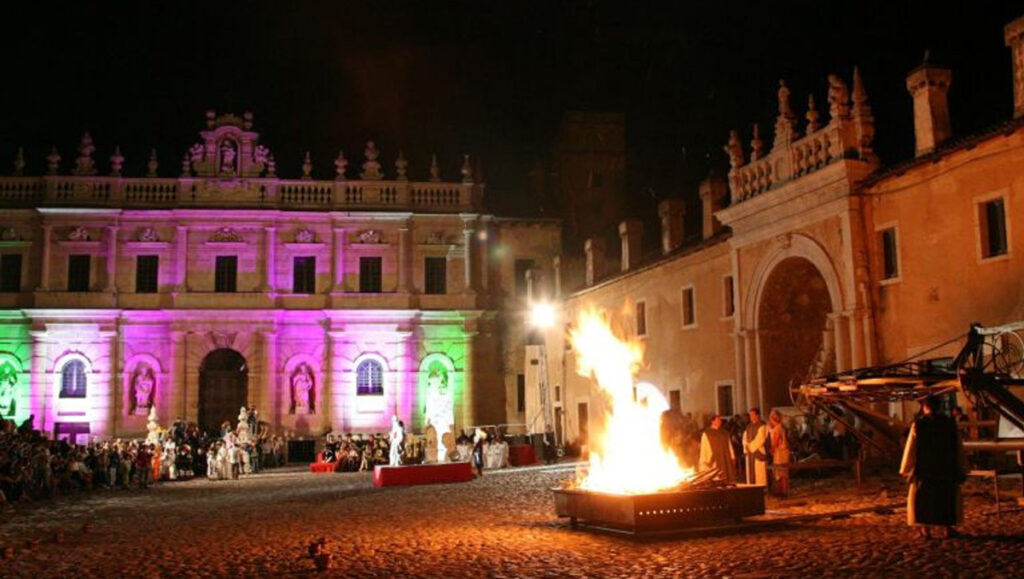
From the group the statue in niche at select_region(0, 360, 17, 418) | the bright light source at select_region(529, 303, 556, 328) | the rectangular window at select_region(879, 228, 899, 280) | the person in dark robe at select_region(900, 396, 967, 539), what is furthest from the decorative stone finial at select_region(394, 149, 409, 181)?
the person in dark robe at select_region(900, 396, 967, 539)

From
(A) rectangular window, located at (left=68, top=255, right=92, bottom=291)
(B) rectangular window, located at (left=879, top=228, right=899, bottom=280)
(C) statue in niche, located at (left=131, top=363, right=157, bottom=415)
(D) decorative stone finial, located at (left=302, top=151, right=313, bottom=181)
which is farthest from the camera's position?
(D) decorative stone finial, located at (left=302, top=151, right=313, bottom=181)

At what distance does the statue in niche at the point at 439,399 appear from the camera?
4672cm

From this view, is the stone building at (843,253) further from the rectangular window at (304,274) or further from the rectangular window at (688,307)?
the rectangular window at (304,274)

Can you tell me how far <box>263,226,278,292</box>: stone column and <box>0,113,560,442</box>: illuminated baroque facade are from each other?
7 centimetres

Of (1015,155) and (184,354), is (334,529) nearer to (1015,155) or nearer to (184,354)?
(1015,155)

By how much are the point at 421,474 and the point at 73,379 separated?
2616 cm

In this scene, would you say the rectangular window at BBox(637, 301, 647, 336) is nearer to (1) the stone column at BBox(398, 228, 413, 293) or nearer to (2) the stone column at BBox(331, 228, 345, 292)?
(1) the stone column at BBox(398, 228, 413, 293)

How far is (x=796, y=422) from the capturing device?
2338 cm

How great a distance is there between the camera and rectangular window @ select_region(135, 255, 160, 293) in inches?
1833

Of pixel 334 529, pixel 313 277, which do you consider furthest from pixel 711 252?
pixel 313 277

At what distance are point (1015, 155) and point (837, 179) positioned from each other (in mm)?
4531

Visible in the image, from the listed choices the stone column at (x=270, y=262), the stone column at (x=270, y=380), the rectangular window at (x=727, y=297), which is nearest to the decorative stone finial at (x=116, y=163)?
the stone column at (x=270, y=262)

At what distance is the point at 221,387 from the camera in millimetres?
46469

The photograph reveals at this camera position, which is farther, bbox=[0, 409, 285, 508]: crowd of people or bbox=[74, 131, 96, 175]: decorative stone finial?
bbox=[74, 131, 96, 175]: decorative stone finial
